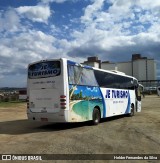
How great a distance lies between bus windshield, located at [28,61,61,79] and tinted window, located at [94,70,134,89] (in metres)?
3.49

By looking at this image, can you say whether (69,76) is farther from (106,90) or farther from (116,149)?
(116,149)

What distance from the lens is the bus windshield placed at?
52.6 ft

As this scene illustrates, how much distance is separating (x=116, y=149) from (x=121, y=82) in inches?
506

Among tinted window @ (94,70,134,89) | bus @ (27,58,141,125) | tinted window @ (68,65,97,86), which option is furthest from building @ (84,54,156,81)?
tinted window @ (68,65,97,86)

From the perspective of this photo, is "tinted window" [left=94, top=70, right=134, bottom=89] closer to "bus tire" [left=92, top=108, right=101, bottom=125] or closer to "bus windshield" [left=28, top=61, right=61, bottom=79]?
"bus tire" [left=92, top=108, right=101, bottom=125]

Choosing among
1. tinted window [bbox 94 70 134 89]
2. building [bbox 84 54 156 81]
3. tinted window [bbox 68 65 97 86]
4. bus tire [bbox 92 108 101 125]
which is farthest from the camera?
building [bbox 84 54 156 81]

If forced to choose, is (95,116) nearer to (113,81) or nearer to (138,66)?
(113,81)

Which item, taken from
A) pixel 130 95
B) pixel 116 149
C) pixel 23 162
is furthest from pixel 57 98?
pixel 130 95

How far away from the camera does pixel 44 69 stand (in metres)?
16.6

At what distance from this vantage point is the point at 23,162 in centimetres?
890

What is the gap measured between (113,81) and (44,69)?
6.24m

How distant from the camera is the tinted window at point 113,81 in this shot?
63.7 ft

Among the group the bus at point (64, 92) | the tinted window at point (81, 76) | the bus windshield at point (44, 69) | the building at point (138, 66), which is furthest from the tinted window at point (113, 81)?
the building at point (138, 66)

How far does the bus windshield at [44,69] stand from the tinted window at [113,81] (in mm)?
3489
